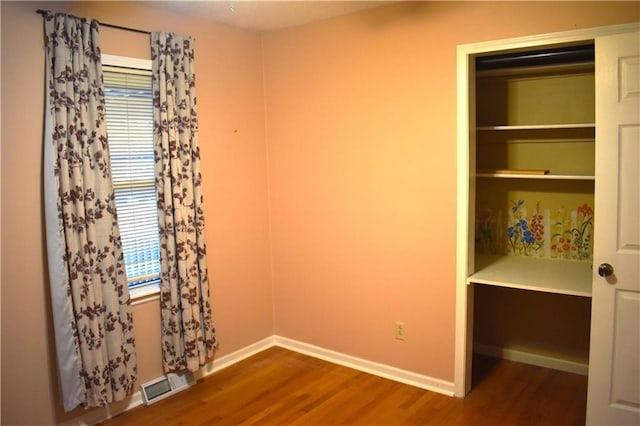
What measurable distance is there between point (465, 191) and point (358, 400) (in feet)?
4.89

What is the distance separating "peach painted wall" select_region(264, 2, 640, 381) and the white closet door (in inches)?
16.4

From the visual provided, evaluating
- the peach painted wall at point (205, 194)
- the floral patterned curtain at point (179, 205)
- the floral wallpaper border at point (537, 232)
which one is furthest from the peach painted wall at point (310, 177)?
the floral wallpaper border at point (537, 232)

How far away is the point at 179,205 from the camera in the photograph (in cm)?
342

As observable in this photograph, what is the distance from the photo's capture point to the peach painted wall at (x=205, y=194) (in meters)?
2.73

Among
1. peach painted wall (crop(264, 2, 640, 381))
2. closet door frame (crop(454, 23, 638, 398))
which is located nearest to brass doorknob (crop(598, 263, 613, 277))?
closet door frame (crop(454, 23, 638, 398))

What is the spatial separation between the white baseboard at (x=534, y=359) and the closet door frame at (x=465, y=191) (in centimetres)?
65

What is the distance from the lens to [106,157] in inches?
119

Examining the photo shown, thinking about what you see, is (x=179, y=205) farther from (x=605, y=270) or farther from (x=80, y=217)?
(x=605, y=270)

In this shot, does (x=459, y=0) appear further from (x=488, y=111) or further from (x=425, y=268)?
(x=425, y=268)

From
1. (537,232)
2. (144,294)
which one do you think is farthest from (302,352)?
Answer: (537,232)

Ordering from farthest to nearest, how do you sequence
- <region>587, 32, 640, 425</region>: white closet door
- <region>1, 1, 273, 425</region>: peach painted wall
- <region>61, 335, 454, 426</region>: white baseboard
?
<region>61, 335, 454, 426</region>: white baseboard → <region>1, 1, 273, 425</region>: peach painted wall → <region>587, 32, 640, 425</region>: white closet door

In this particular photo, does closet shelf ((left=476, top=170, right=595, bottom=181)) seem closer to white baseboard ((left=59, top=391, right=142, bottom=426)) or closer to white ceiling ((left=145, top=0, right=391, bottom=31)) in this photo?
white ceiling ((left=145, top=0, right=391, bottom=31))

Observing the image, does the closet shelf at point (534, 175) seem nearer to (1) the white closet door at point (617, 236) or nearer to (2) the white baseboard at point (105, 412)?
(1) the white closet door at point (617, 236)

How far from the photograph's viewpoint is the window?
3.23m
